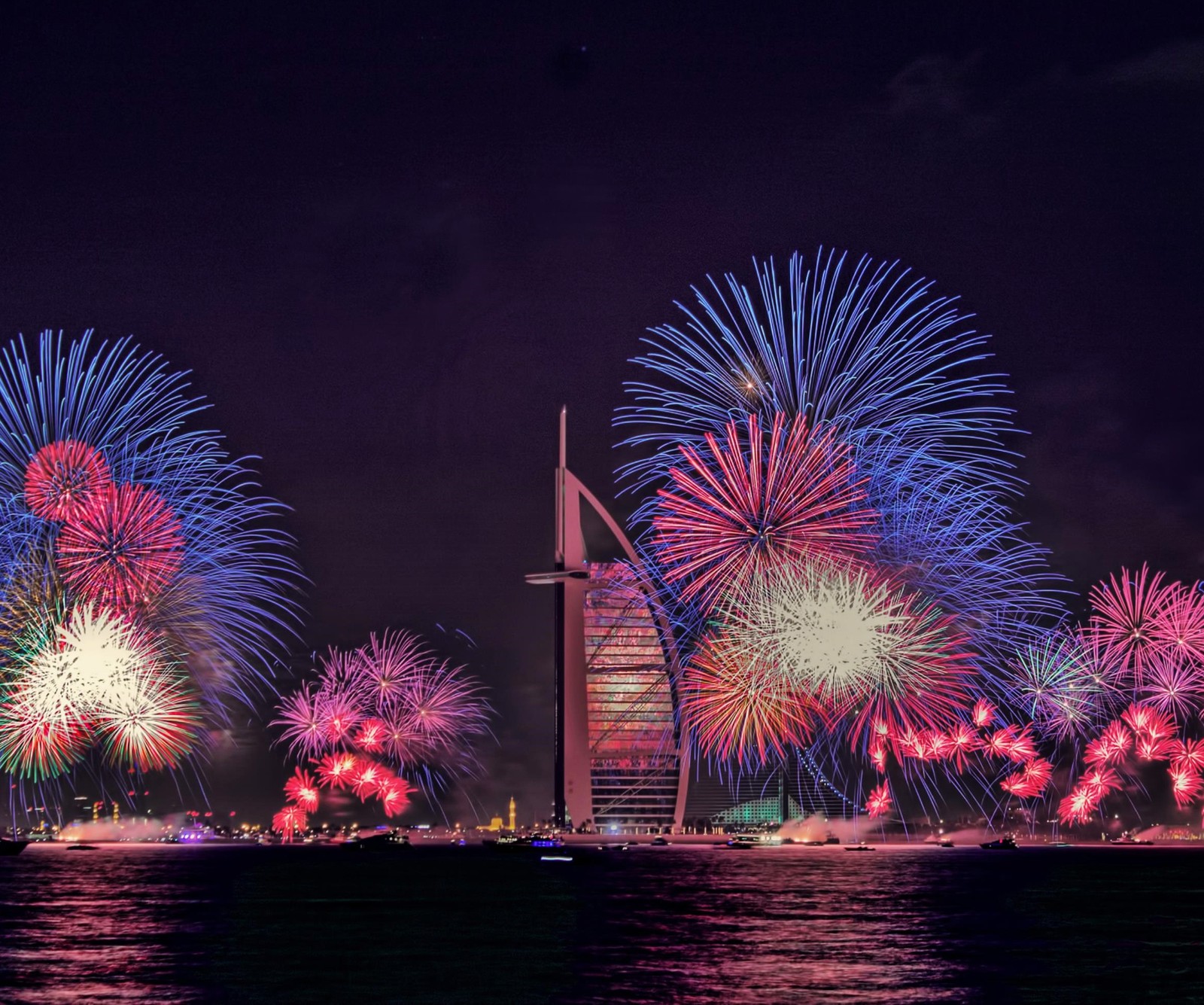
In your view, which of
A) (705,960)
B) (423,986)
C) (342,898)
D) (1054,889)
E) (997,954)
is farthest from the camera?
(1054,889)

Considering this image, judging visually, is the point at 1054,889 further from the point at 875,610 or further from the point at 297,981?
the point at 297,981

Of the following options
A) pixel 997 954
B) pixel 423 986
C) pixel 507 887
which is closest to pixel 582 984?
pixel 423 986

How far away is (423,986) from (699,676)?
44.7m

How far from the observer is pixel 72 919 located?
3947 inches

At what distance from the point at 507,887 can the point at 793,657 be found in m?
58.3

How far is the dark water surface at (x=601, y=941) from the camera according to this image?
209 ft

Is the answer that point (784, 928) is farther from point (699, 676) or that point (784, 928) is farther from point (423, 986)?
point (423, 986)

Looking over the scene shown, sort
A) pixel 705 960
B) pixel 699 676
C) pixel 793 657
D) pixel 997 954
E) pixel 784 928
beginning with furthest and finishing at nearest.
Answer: pixel 699 676 → pixel 793 657 → pixel 784 928 → pixel 997 954 → pixel 705 960

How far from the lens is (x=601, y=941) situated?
84.5 metres

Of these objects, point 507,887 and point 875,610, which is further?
point 507,887

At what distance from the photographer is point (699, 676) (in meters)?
105

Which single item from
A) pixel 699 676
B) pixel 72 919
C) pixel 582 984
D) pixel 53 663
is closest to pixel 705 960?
pixel 582 984

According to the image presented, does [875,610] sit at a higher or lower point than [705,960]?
higher

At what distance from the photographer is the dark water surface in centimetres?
6356
